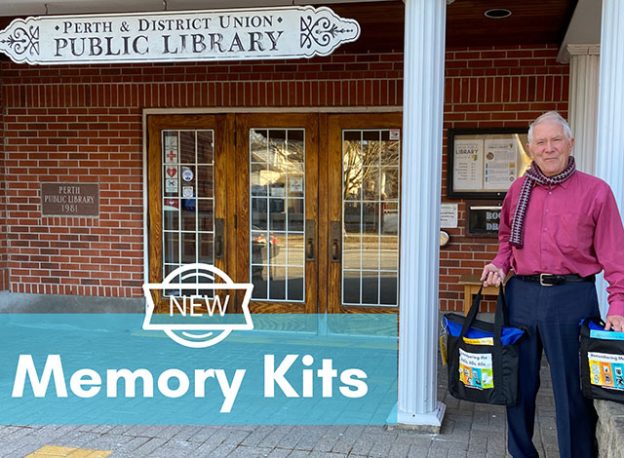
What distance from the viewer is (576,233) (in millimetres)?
2758

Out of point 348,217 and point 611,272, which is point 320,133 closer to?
point 348,217

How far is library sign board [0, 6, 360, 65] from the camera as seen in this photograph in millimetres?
3701

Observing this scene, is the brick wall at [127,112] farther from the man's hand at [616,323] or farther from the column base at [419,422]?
the man's hand at [616,323]

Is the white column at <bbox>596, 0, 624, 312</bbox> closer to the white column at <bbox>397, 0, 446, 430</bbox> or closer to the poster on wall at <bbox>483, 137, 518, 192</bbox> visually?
the white column at <bbox>397, 0, 446, 430</bbox>

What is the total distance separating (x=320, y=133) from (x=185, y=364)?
8.24ft

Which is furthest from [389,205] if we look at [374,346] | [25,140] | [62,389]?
[25,140]

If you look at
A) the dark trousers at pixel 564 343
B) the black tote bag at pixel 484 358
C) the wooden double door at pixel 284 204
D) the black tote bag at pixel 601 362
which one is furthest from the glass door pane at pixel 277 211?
the black tote bag at pixel 601 362

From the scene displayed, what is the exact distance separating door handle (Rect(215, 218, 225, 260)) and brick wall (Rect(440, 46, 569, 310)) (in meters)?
2.22

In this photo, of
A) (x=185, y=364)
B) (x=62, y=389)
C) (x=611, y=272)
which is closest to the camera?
(x=611, y=272)

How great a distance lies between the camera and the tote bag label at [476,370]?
9.62 ft

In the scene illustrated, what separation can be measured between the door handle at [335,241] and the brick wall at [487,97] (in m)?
1.00

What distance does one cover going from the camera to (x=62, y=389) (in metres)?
4.54

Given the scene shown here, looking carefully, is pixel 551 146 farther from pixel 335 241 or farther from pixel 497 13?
pixel 335 241
